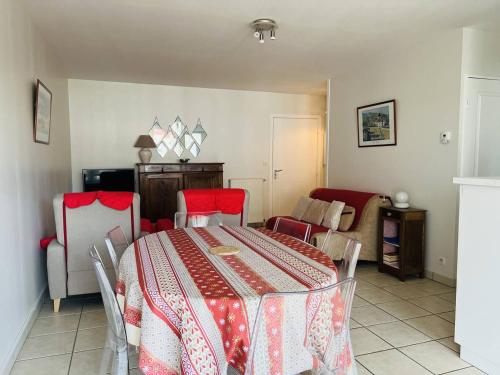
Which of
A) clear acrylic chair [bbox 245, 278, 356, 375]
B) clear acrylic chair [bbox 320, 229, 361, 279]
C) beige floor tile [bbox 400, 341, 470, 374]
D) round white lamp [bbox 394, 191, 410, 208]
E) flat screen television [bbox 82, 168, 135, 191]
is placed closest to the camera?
clear acrylic chair [bbox 245, 278, 356, 375]

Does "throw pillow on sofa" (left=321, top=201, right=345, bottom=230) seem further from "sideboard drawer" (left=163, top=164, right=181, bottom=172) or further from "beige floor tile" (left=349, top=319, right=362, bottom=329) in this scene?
"sideboard drawer" (left=163, top=164, right=181, bottom=172)

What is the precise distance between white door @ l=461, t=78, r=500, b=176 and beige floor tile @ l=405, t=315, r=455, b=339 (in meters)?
1.47

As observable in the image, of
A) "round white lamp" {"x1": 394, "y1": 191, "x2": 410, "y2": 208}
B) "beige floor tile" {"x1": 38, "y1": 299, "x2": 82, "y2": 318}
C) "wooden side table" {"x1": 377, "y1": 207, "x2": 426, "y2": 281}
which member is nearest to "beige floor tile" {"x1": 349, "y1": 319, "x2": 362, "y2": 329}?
"wooden side table" {"x1": 377, "y1": 207, "x2": 426, "y2": 281}

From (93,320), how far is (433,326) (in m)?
2.56

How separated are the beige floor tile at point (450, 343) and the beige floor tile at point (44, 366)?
2.39 meters

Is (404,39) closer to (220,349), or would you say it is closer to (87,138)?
(220,349)

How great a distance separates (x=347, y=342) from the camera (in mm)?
1544

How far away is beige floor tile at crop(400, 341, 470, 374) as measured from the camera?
6.88 ft

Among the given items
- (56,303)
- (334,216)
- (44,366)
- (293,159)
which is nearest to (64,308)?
(56,303)

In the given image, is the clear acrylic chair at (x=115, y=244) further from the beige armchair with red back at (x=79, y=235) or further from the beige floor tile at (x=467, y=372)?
the beige floor tile at (x=467, y=372)

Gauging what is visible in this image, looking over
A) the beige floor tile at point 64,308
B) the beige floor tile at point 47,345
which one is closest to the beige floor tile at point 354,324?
the beige floor tile at point 47,345

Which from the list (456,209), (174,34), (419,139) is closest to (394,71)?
(419,139)

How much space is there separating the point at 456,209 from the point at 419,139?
84 centimetres

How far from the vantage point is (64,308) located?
2928 mm
